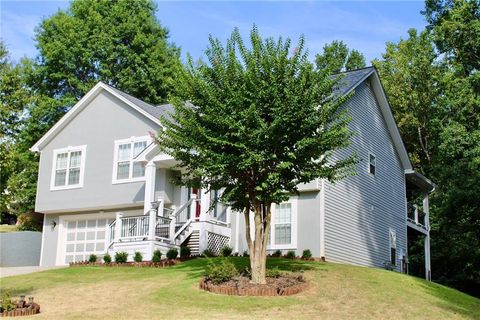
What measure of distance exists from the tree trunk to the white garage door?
41.0ft

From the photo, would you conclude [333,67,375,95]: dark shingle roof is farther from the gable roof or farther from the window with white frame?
the window with white frame

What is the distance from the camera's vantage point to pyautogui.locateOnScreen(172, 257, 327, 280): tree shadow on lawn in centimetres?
1757

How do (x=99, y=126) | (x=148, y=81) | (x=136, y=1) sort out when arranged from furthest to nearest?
(x=136, y=1)
(x=148, y=81)
(x=99, y=126)

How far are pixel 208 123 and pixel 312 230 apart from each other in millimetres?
7691

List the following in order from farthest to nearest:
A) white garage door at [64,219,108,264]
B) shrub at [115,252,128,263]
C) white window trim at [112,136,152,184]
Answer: white garage door at [64,219,108,264]
white window trim at [112,136,152,184]
shrub at [115,252,128,263]

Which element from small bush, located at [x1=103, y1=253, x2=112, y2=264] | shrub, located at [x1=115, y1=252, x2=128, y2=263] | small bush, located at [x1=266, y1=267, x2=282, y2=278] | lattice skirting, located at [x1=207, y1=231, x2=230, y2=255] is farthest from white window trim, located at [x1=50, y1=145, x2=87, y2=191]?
Answer: small bush, located at [x1=266, y1=267, x2=282, y2=278]

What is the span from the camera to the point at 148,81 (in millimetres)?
39938

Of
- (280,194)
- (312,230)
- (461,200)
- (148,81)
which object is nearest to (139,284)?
(280,194)

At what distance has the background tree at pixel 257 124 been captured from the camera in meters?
15.0

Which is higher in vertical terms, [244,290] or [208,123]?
[208,123]

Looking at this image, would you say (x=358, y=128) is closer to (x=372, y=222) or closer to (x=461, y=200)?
(x=372, y=222)

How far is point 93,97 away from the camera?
27750mm

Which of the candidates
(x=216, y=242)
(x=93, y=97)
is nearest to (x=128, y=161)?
(x=93, y=97)

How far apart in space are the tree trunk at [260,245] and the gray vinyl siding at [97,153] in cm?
1012
